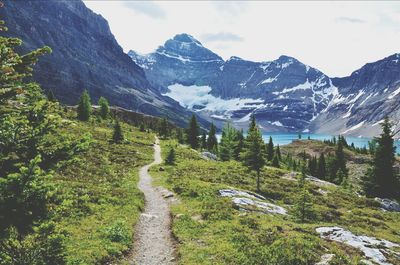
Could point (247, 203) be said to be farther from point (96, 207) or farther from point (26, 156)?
point (26, 156)

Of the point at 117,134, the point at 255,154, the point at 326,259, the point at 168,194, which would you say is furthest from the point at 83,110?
the point at 326,259

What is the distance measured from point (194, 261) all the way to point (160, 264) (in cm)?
176

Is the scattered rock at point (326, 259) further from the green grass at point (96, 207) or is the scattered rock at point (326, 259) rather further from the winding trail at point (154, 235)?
the green grass at point (96, 207)

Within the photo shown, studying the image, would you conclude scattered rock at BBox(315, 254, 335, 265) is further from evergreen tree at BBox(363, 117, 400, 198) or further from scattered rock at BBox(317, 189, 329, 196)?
evergreen tree at BBox(363, 117, 400, 198)

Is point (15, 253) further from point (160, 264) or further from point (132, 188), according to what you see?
point (132, 188)

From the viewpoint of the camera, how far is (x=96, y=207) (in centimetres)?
2806

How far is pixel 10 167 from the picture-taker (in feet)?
38.2

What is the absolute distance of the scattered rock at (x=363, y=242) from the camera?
2112cm

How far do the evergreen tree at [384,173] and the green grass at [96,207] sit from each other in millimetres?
36474

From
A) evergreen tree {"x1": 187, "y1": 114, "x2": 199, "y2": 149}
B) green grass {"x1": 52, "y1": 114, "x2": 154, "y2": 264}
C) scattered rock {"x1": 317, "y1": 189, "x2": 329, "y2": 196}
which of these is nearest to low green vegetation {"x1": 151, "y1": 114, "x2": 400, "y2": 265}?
scattered rock {"x1": 317, "y1": 189, "x2": 329, "y2": 196}

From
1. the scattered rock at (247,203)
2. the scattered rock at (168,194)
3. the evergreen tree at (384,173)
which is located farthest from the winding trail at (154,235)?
the evergreen tree at (384,173)

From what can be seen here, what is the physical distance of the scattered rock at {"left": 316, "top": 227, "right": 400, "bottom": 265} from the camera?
69.3ft

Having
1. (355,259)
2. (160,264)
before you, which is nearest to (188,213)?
(160,264)

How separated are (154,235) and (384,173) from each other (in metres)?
46.9
